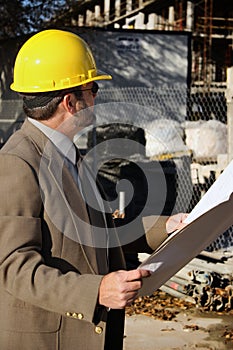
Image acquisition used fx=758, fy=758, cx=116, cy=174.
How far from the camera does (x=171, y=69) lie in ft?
87.9

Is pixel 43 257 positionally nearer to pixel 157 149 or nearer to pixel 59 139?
pixel 59 139

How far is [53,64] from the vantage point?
2.90 metres

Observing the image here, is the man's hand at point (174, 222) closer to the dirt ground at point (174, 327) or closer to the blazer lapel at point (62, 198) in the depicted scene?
the blazer lapel at point (62, 198)

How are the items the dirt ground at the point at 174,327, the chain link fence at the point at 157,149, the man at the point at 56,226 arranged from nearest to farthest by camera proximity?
the man at the point at 56,226 → the dirt ground at the point at 174,327 → the chain link fence at the point at 157,149

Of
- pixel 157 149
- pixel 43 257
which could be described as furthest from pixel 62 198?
pixel 157 149

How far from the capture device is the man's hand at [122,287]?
2432 millimetres

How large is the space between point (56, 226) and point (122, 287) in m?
0.43

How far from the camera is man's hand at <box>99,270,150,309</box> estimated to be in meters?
2.43

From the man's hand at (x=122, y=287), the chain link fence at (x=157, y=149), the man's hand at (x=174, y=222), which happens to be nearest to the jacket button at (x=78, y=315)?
the man's hand at (x=122, y=287)

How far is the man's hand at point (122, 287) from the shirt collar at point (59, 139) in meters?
0.64

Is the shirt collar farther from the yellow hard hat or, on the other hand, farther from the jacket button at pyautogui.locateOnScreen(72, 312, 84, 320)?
the jacket button at pyautogui.locateOnScreen(72, 312, 84, 320)

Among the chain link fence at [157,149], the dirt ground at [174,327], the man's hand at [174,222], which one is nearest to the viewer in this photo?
the man's hand at [174,222]

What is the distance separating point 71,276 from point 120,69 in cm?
2348

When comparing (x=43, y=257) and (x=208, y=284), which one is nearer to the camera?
(x=43, y=257)
